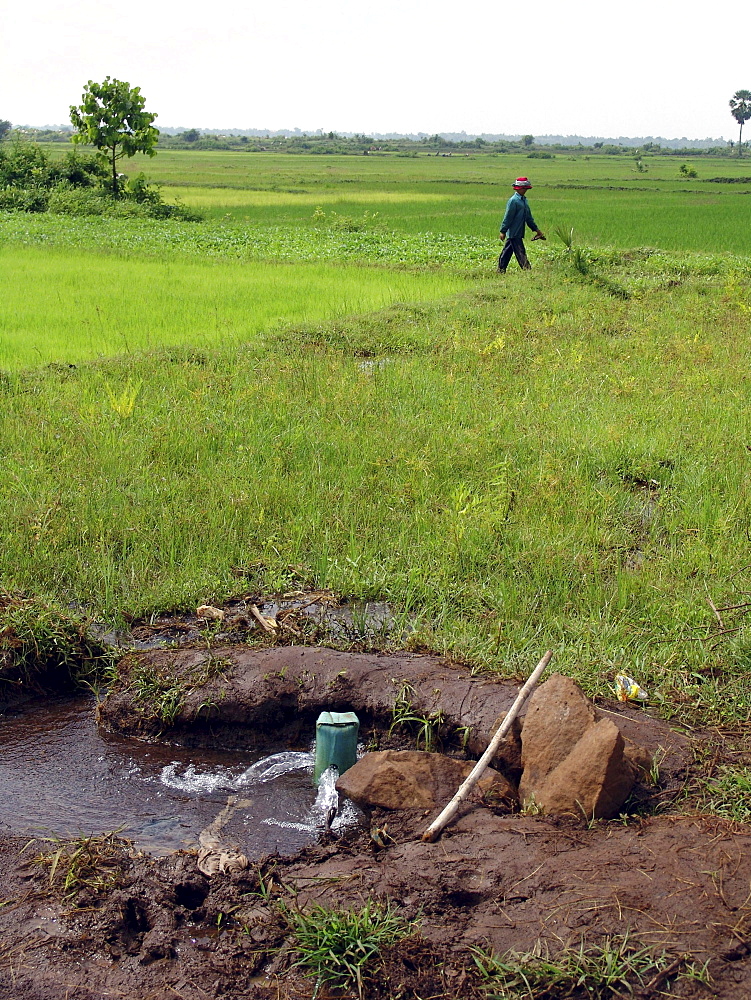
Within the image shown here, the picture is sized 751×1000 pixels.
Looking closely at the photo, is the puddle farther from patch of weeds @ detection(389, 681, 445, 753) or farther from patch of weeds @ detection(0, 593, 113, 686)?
patch of weeds @ detection(389, 681, 445, 753)

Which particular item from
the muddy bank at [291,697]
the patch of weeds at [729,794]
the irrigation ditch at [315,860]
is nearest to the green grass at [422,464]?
the muddy bank at [291,697]

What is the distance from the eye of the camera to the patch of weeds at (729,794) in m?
2.68

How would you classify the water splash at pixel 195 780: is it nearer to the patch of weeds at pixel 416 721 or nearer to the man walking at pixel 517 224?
the patch of weeds at pixel 416 721

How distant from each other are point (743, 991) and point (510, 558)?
8.36 feet

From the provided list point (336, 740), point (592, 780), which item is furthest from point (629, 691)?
point (336, 740)

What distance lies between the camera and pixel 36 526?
4.53 metres

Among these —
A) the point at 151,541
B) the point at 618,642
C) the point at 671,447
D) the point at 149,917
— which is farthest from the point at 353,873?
the point at 671,447

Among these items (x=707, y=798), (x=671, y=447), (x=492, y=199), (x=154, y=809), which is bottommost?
(x=154, y=809)

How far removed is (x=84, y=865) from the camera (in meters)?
2.48

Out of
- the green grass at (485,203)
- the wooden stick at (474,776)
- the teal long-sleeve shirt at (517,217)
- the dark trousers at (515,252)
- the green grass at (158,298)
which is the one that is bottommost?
the wooden stick at (474,776)

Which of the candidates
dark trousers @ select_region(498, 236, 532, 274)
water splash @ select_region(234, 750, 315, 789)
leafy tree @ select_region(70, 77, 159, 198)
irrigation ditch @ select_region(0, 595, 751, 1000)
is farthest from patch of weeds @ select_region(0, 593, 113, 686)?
leafy tree @ select_region(70, 77, 159, 198)

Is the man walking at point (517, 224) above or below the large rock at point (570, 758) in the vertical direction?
above

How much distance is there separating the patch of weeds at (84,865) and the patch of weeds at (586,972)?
1016 millimetres

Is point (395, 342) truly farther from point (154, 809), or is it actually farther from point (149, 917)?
point (149, 917)
